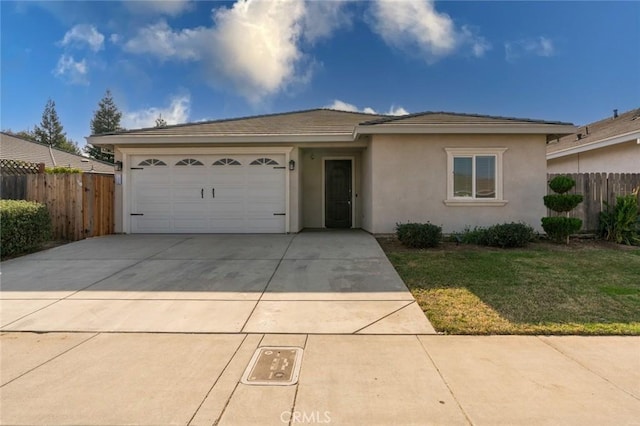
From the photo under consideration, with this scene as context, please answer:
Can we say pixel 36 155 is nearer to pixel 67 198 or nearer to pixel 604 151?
pixel 67 198

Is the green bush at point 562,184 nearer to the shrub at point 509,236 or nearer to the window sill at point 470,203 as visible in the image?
the window sill at point 470,203

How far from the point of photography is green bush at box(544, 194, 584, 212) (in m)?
8.68

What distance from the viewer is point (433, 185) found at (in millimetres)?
9867

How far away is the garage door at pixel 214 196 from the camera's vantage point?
10.8 meters

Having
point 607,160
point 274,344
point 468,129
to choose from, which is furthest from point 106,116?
point 274,344

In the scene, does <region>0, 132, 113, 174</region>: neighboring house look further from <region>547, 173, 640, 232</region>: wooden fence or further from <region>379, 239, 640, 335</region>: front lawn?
<region>547, 173, 640, 232</region>: wooden fence

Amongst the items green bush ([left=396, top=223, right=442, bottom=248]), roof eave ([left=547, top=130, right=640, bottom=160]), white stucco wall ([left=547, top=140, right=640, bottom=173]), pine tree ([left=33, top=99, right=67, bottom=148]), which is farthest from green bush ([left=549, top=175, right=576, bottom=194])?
pine tree ([left=33, top=99, right=67, bottom=148])

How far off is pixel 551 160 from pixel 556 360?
668 inches

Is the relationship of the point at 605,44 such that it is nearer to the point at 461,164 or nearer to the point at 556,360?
the point at 461,164

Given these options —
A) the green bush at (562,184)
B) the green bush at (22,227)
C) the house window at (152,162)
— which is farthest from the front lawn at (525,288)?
the green bush at (22,227)

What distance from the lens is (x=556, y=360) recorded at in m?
3.25

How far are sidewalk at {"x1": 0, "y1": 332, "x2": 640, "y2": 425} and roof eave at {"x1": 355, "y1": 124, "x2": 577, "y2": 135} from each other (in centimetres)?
673

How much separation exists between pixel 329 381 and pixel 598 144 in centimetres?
1519

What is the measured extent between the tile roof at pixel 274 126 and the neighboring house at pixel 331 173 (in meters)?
0.04
